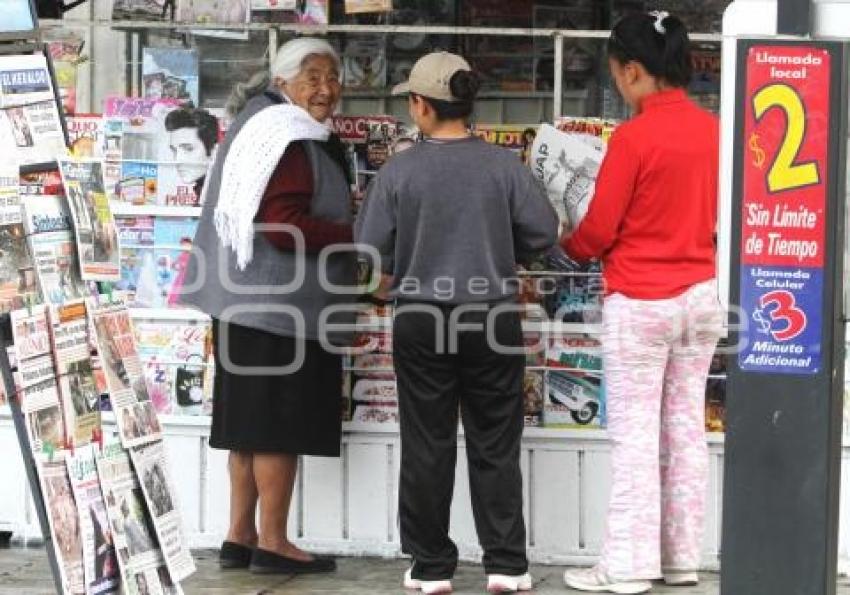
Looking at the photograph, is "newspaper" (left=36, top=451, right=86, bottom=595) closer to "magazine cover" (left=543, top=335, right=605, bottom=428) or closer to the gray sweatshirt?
the gray sweatshirt

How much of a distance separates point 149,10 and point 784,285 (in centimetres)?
285

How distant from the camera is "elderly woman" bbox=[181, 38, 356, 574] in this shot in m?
5.66

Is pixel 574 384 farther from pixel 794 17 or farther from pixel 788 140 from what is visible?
pixel 794 17

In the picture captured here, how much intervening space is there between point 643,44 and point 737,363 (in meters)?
1.47

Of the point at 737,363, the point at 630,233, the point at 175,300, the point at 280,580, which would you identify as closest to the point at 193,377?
the point at 175,300

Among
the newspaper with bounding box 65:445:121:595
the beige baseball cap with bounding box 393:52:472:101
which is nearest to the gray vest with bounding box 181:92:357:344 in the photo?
the beige baseball cap with bounding box 393:52:472:101

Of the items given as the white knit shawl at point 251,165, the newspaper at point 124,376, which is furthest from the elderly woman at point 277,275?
the newspaper at point 124,376

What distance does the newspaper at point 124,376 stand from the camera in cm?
486

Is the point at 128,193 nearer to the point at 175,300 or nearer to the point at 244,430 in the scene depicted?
the point at 175,300

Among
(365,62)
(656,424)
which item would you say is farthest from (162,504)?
(365,62)

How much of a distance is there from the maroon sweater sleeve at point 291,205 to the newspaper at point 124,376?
80 centimetres

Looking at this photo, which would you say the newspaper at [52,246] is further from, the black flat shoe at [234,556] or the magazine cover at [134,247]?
the black flat shoe at [234,556]

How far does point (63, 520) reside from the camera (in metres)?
4.72

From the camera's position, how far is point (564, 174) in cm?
582
